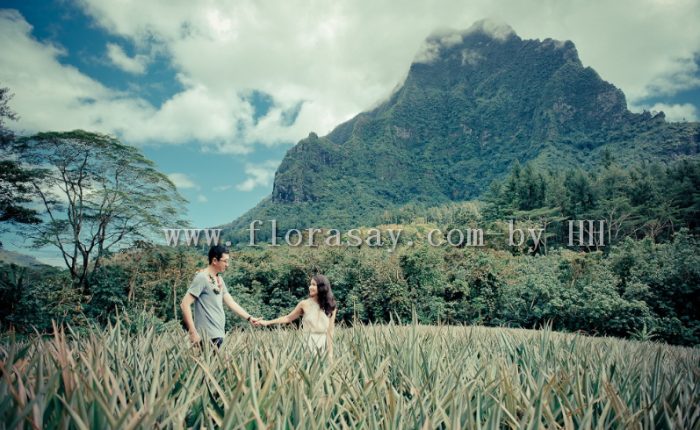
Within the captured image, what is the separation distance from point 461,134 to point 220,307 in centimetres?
14688

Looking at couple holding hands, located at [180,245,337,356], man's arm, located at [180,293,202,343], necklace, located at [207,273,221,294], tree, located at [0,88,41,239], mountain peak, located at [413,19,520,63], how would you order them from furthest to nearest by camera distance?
mountain peak, located at [413,19,520,63], tree, located at [0,88,41,239], necklace, located at [207,273,221,294], couple holding hands, located at [180,245,337,356], man's arm, located at [180,293,202,343]

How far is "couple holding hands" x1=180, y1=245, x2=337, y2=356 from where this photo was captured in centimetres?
338

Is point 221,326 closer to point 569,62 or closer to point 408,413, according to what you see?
point 408,413

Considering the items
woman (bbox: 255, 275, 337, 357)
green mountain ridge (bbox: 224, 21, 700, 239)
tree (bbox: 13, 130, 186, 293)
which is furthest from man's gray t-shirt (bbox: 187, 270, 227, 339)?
green mountain ridge (bbox: 224, 21, 700, 239)

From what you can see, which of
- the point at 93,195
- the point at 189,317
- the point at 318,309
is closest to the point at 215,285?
the point at 189,317

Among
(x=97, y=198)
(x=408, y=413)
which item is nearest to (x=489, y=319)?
(x=408, y=413)

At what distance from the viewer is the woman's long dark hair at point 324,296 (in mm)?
3793

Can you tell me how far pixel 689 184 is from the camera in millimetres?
34281

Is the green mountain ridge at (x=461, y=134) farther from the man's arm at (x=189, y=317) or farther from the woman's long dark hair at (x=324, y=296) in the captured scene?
the man's arm at (x=189, y=317)

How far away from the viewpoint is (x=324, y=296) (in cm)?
383

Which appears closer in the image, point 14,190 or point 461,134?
point 14,190

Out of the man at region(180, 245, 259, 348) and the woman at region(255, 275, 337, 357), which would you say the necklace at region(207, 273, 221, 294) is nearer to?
the man at region(180, 245, 259, 348)

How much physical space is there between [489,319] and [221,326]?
34.4ft

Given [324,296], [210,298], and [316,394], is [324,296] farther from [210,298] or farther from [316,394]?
[316,394]
